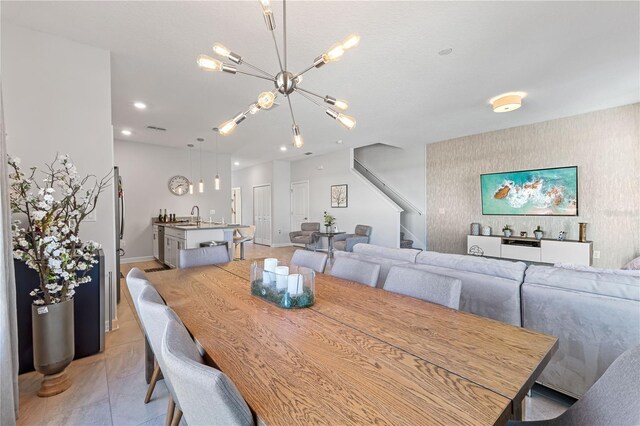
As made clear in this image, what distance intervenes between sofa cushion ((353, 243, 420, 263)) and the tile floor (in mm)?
1260

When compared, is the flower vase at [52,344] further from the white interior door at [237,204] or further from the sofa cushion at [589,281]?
the white interior door at [237,204]

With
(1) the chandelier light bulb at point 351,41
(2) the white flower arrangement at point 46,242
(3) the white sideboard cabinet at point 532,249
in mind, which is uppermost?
(1) the chandelier light bulb at point 351,41

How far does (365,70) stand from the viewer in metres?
3.23

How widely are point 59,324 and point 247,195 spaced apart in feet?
28.5

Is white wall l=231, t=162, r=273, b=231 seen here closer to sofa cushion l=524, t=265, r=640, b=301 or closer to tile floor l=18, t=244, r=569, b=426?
tile floor l=18, t=244, r=569, b=426

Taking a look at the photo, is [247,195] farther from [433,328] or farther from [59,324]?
[433,328]

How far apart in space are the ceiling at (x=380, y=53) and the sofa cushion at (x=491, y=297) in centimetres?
216

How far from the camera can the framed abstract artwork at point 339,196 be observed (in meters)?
7.73

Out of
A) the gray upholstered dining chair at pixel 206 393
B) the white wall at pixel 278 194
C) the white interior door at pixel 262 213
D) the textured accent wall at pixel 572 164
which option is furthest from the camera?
the white interior door at pixel 262 213

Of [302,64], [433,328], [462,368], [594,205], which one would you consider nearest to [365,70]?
[302,64]

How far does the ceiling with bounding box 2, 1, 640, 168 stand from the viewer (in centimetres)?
227

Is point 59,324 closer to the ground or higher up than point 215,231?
closer to the ground

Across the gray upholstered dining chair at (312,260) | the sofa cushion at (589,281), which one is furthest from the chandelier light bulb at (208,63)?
the sofa cushion at (589,281)

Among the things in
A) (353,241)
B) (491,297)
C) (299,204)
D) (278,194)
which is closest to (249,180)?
(278,194)
